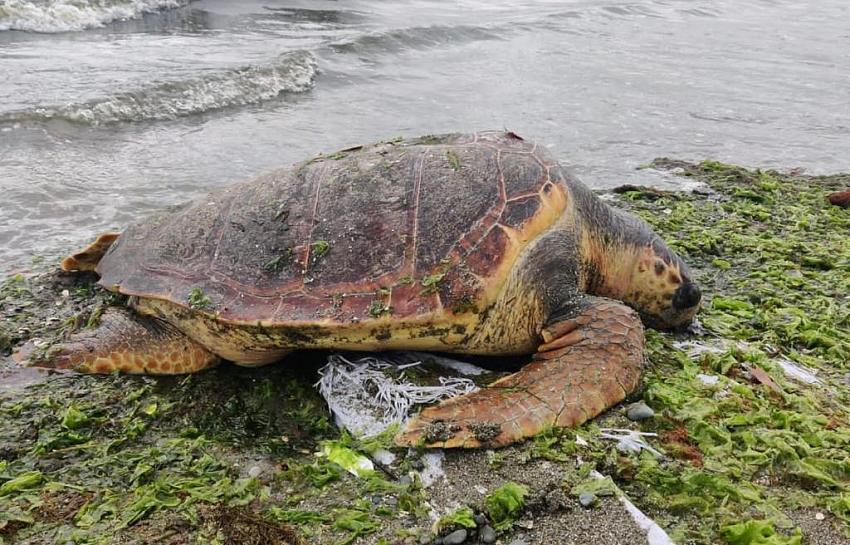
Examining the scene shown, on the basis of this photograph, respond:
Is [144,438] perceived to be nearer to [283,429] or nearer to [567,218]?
[283,429]

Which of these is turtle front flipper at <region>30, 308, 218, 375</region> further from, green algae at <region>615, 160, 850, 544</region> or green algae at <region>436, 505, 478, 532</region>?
green algae at <region>615, 160, 850, 544</region>

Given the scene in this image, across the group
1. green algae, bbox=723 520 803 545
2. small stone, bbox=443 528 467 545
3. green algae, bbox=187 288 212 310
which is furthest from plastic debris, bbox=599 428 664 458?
green algae, bbox=187 288 212 310

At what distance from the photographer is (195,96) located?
887 centimetres

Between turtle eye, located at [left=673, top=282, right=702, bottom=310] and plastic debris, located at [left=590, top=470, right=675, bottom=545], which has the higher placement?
turtle eye, located at [left=673, top=282, right=702, bottom=310]

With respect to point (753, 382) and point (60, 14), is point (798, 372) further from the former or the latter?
point (60, 14)

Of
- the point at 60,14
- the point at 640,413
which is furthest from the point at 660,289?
the point at 60,14

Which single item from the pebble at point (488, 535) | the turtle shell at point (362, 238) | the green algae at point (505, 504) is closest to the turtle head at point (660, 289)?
the turtle shell at point (362, 238)

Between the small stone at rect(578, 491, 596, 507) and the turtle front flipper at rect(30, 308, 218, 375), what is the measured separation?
6.64ft

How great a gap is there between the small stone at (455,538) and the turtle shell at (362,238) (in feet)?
3.46

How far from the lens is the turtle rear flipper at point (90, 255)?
3.91 metres

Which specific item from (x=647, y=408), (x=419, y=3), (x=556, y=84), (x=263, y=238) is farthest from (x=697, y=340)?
(x=419, y=3)

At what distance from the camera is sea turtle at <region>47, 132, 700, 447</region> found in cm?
293

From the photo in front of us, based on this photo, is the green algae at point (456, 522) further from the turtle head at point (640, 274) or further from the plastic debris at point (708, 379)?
the turtle head at point (640, 274)

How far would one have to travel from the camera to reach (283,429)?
2.83 m
